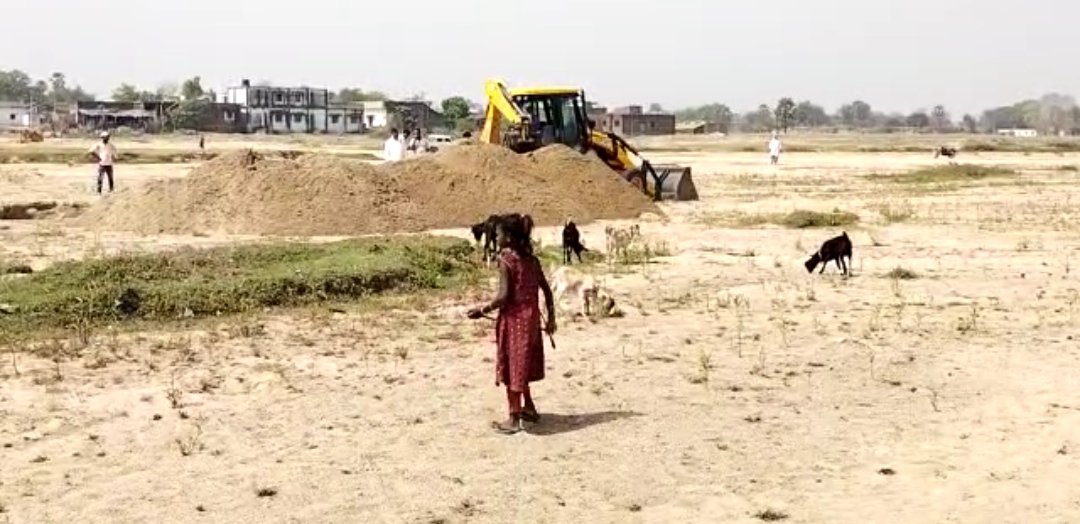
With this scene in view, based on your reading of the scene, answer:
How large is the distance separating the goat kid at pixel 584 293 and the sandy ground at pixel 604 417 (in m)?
0.31

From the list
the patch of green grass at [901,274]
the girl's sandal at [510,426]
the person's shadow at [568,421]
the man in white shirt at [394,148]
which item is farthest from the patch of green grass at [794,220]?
the girl's sandal at [510,426]

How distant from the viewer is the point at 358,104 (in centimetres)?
13762

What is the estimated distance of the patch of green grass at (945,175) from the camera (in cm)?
4184

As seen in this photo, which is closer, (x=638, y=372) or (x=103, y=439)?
(x=103, y=439)

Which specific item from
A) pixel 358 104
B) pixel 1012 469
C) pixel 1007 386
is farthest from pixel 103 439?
pixel 358 104

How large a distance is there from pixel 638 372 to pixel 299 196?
13235 mm

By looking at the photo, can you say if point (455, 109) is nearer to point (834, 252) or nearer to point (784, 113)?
point (784, 113)

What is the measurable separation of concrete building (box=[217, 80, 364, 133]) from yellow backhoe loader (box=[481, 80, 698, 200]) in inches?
3720

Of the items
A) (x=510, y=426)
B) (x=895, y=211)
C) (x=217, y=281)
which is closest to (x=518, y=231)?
(x=510, y=426)

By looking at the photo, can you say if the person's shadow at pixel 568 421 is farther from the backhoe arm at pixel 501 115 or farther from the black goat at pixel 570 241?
the backhoe arm at pixel 501 115

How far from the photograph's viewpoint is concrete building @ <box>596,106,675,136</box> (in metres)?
132

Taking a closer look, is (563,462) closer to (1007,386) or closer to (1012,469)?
(1012,469)

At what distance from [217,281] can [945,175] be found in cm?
3551

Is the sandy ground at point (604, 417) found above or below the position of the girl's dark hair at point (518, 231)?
below
